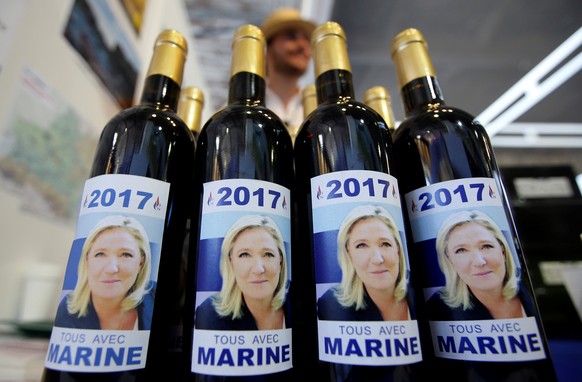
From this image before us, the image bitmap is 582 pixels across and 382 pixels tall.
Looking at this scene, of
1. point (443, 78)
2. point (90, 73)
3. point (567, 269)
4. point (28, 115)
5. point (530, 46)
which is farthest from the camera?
point (443, 78)

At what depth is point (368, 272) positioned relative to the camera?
0.85 ft

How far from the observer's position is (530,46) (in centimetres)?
180

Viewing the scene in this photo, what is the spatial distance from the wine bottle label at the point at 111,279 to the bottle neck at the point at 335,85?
0.71 ft

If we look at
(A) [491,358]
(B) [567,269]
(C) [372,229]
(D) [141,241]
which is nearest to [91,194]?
(D) [141,241]

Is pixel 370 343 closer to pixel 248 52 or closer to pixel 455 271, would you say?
pixel 455 271

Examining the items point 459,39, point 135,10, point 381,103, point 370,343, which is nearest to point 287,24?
point 135,10

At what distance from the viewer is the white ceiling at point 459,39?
5.03ft

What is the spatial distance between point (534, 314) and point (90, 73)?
1022 mm

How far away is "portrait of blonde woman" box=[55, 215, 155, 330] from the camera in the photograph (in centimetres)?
25

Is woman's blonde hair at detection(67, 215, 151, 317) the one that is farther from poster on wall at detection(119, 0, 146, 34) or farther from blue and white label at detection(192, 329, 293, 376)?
poster on wall at detection(119, 0, 146, 34)

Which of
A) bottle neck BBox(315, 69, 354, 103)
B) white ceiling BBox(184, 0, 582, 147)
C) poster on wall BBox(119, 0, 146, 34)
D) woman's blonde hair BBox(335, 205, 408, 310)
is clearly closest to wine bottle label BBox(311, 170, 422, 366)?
woman's blonde hair BBox(335, 205, 408, 310)

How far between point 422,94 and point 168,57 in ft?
1.02

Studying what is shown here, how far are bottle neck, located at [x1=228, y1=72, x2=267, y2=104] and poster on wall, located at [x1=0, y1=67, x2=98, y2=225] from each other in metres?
0.51

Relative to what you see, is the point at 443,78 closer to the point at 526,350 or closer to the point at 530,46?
the point at 530,46
